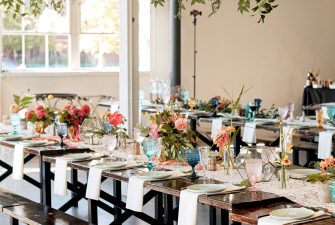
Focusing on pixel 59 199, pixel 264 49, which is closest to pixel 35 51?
pixel 264 49

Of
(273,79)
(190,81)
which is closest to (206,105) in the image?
(190,81)

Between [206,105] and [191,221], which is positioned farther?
[206,105]

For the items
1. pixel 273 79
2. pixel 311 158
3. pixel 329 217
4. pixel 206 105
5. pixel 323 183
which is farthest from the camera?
pixel 273 79

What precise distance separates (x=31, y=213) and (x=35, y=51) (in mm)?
7645

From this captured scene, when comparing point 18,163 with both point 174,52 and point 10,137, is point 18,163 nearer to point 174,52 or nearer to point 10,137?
point 10,137

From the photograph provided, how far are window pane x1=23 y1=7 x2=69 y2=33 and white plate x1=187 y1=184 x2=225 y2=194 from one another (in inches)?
344

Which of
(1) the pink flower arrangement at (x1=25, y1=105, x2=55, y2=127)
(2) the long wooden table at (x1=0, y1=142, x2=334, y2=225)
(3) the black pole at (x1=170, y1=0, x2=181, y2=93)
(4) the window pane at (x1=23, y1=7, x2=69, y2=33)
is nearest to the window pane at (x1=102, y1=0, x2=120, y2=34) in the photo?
(4) the window pane at (x1=23, y1=7, x2=69, y2=33)

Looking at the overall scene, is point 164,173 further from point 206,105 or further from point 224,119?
point 206,105

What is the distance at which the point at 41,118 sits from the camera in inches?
287

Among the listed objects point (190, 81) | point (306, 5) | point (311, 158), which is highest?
point (306, 5)

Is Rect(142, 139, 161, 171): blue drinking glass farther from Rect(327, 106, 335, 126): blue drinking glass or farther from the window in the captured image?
the window

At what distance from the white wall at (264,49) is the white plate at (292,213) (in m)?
9.98

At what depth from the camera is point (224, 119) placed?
29.6ft

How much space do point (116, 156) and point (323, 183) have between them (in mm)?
2204
